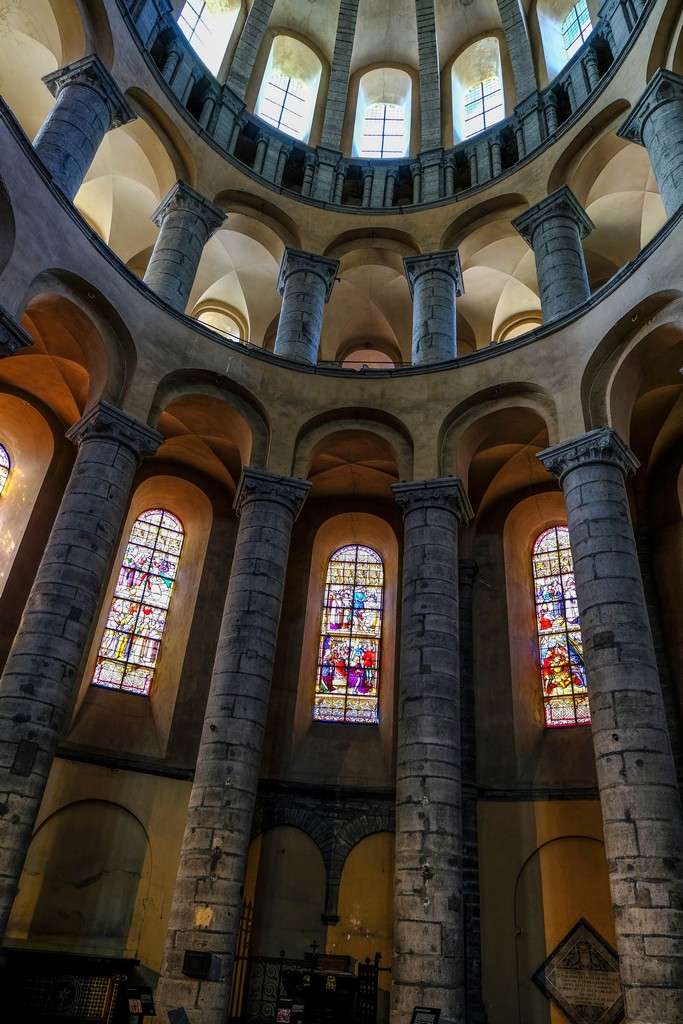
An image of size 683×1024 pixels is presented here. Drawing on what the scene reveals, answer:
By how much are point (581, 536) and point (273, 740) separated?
771 cm

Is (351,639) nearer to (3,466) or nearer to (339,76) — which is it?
(3,466)

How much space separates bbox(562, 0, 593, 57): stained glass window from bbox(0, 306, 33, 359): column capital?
1563cm

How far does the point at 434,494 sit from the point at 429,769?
4716 millimetres

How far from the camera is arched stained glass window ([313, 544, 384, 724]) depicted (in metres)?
15.9

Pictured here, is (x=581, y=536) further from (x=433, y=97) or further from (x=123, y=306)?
(x=433, y=97)

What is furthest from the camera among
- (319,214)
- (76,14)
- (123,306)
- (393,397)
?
(319,214)

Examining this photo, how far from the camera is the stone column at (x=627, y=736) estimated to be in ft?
26.1

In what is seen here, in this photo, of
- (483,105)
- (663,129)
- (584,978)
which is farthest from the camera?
(483,105)

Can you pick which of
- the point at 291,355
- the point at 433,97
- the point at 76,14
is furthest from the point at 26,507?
the point at 433,97

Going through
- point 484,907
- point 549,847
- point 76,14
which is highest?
point 76,14

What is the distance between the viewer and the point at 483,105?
20.1 metres

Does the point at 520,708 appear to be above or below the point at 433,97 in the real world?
below

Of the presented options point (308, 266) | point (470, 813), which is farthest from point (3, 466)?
point (470, 813)

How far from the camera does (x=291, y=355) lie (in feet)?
50.2
